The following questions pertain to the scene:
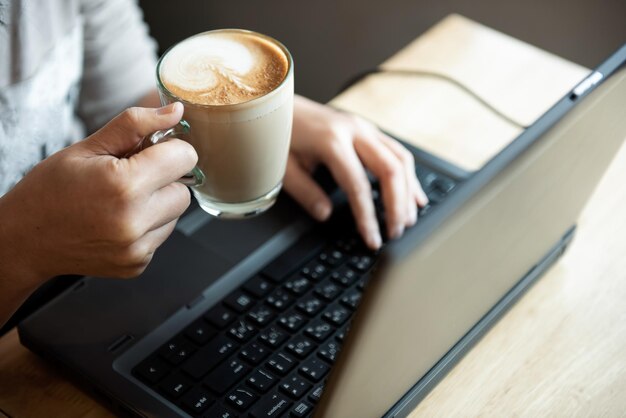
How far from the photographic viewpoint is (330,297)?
2.60 ft

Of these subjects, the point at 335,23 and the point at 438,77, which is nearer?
the point at 438,77

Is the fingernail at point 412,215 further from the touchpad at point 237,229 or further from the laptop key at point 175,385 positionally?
the laptop key at point 175,385

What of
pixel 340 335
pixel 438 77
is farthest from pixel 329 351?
pixel 438 77

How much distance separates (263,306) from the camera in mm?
780

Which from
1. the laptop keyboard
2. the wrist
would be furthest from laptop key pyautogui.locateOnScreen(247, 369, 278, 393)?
the wrist

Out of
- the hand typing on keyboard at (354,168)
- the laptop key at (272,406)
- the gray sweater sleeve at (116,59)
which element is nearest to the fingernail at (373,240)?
the hand typing on keyboard at (354,168)

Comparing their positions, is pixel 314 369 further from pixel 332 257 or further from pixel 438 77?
pixel 438 77

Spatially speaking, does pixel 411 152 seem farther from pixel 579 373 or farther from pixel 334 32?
pixel 334 32

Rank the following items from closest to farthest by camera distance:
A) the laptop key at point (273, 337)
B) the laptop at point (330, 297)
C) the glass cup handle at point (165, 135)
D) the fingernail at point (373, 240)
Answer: the laptop at point (330, 297), the glass cup handle at point (165, 135), the laptop key at point (273, 337), the fingernail at point (373, 240)

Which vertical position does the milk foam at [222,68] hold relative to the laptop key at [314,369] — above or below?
above

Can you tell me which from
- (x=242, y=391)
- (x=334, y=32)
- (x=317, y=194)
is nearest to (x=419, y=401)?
(x=242, y=391)

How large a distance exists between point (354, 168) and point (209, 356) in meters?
0.27

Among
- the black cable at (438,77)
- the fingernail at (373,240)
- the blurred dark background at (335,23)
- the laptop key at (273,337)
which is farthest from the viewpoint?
the blurred dark background at (335,23)

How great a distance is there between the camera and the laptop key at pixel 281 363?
72 centimetres
